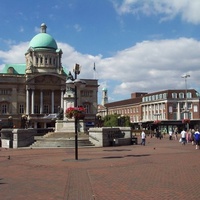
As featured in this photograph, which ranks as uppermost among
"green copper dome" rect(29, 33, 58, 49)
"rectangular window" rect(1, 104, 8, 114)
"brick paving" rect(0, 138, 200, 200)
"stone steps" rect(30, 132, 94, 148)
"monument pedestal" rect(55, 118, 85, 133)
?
"green copper dome" rect(29, 33, 58, 49)

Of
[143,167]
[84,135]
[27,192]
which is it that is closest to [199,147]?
[84,135]

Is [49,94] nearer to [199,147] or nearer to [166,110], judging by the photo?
[166,110]

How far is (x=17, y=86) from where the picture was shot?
110875mm

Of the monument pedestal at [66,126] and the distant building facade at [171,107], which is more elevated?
the distant building facade at [171,107]

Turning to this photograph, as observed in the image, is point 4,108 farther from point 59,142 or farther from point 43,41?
point 59,142

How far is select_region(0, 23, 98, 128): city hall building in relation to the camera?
109 meters

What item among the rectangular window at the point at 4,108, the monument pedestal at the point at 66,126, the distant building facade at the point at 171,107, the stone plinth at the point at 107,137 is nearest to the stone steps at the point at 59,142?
the stone plinth at the point at 107,137

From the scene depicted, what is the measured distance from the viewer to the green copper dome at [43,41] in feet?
381

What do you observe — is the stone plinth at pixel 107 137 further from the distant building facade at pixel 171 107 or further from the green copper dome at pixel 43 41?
the green copper dome at pixel 43 41

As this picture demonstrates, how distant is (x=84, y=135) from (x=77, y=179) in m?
28.7

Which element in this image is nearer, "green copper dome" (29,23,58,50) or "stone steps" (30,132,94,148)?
"stone steps" (30,132,94,148)

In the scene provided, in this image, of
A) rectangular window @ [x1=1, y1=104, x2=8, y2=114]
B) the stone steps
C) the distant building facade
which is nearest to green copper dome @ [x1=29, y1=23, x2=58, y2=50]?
rectangular window @ [x1=1, y1=104, x2=8, y2=114]

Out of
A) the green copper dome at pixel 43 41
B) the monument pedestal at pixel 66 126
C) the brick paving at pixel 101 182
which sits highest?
the green copper dome at pixel 43 41

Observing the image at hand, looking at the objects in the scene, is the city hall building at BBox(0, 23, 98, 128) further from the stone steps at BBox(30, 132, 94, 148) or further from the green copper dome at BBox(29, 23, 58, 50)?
the stone steps at BBox(30, 132, 94, 148)
